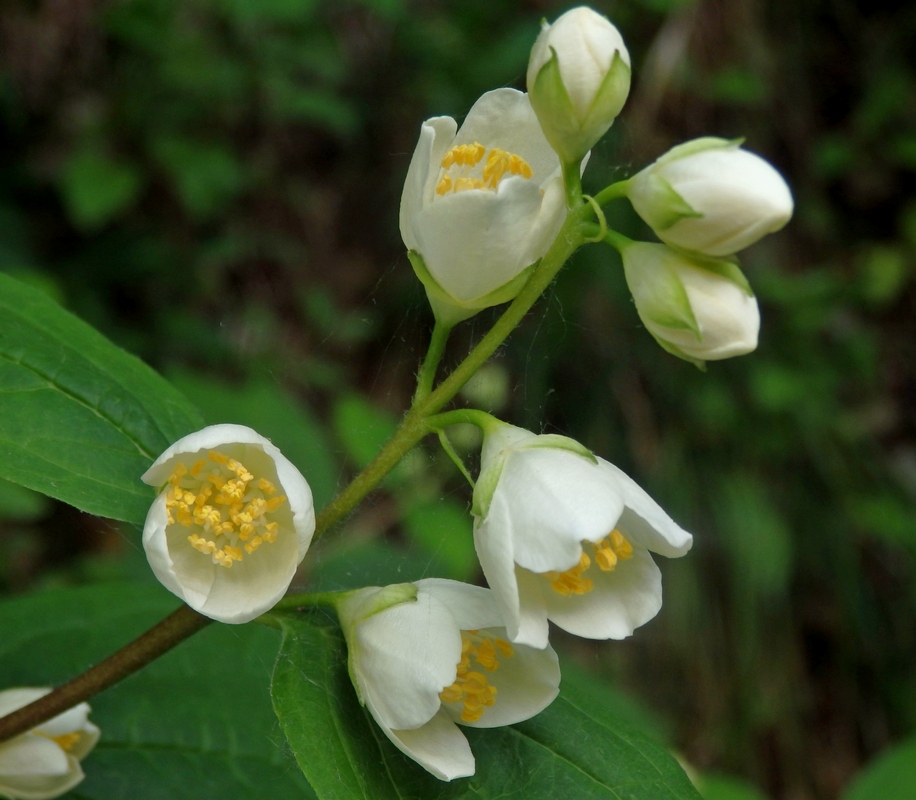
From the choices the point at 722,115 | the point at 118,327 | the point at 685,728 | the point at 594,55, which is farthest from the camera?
the point at 722,115

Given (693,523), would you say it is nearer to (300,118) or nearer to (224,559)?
(300,118)

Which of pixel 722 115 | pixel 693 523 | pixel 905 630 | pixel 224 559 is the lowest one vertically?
pixel 905 630

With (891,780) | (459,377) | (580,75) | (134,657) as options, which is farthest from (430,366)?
(891,780)

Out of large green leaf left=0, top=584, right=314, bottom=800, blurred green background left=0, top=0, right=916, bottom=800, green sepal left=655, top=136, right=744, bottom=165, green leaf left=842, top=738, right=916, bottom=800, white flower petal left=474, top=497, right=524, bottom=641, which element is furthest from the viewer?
blurred green background left=0, top=0, right=916, bottom=800

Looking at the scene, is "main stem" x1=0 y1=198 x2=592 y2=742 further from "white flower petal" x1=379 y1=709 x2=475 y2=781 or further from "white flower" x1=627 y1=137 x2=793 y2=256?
"white flower petal" x1=379 y1=709 x2=475 y2=781

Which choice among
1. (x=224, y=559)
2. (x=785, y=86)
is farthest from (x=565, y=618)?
(x=785, y=86)

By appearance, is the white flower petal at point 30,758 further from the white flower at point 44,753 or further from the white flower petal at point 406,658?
Result: the white flower petal at point 406,658

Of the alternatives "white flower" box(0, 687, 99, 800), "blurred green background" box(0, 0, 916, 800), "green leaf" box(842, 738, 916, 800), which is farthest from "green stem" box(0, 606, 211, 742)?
"blurred green background" box(0, 0, 916, 800)
